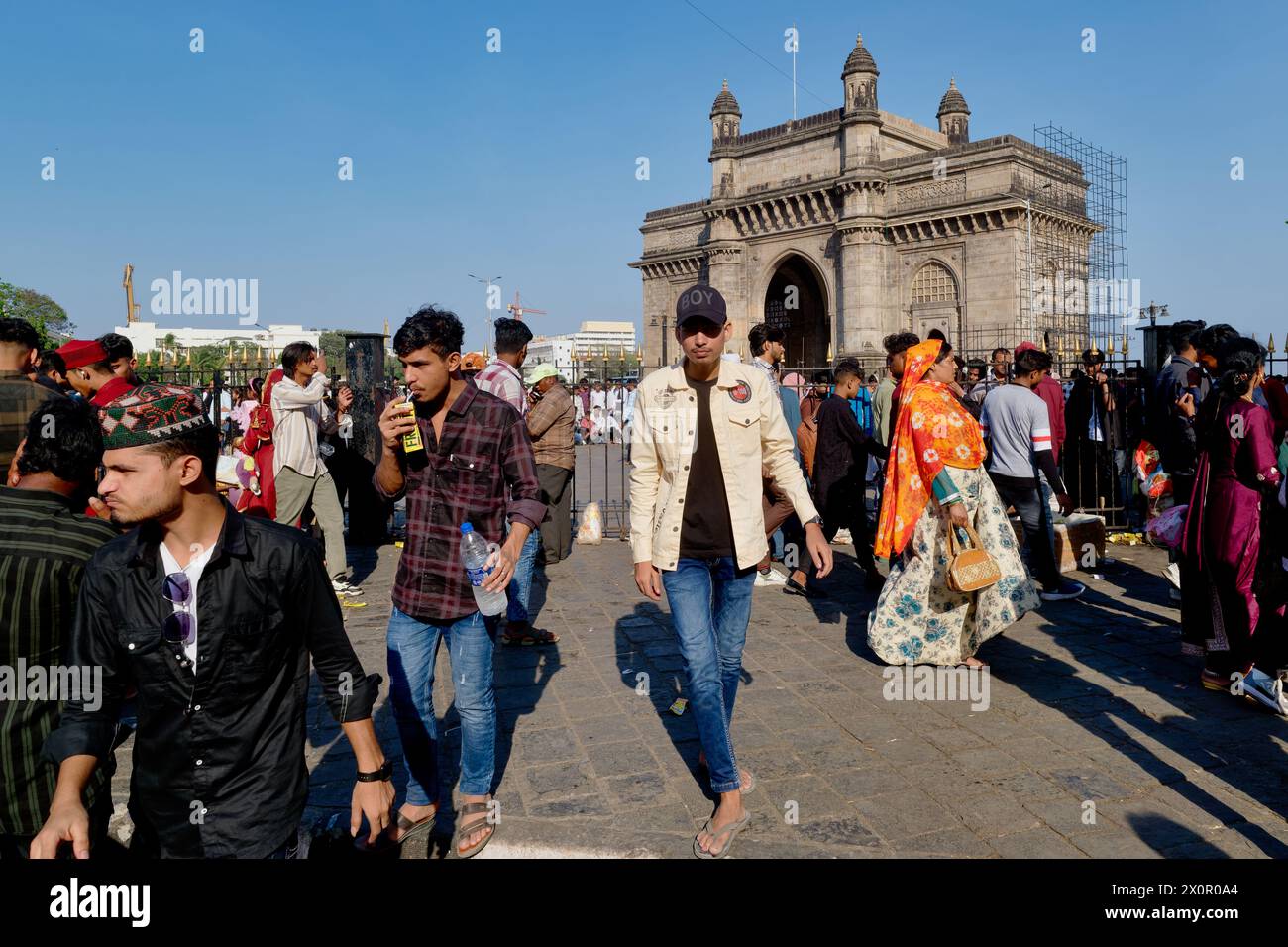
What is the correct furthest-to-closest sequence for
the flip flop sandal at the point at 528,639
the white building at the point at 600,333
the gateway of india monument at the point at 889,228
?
the white building at the point at 600,333 → the gateway of india monument at the point at 889,228 → the flip flop sandal at the point at 528,639

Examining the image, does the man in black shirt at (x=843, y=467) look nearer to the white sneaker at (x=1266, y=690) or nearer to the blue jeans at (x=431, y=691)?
the white sneaker at (x=1266, y=690)

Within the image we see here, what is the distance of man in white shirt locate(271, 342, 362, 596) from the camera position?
267 inches

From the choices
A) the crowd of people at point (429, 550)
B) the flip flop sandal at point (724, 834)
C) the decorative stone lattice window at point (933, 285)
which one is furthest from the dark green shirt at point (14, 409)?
the decorative stone lattice window at point (933, 285)

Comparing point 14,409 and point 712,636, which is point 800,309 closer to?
point 712,636

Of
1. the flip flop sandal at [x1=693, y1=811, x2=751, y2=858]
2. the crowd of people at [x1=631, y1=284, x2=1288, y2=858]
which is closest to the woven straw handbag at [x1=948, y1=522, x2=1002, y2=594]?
the crowd of people at [x1=631, y1=284, x2=1288, y2=858]

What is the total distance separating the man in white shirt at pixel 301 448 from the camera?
22.2ft

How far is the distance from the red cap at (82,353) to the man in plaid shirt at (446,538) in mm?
3826

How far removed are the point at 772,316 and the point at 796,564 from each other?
1325 inches

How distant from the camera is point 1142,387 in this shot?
948 centimetres

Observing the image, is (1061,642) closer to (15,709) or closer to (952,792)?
(952,792)

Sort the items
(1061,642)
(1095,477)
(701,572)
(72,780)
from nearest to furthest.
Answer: (72,780)
(701,572)
(1061,642)
(1095,477)

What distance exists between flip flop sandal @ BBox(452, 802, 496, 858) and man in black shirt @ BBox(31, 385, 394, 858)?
1.13 m

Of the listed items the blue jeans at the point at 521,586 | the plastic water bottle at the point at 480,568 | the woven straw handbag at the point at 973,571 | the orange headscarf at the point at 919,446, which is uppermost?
the orange headscarf at the point at 919,446

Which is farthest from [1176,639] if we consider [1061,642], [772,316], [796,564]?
[772,316]
